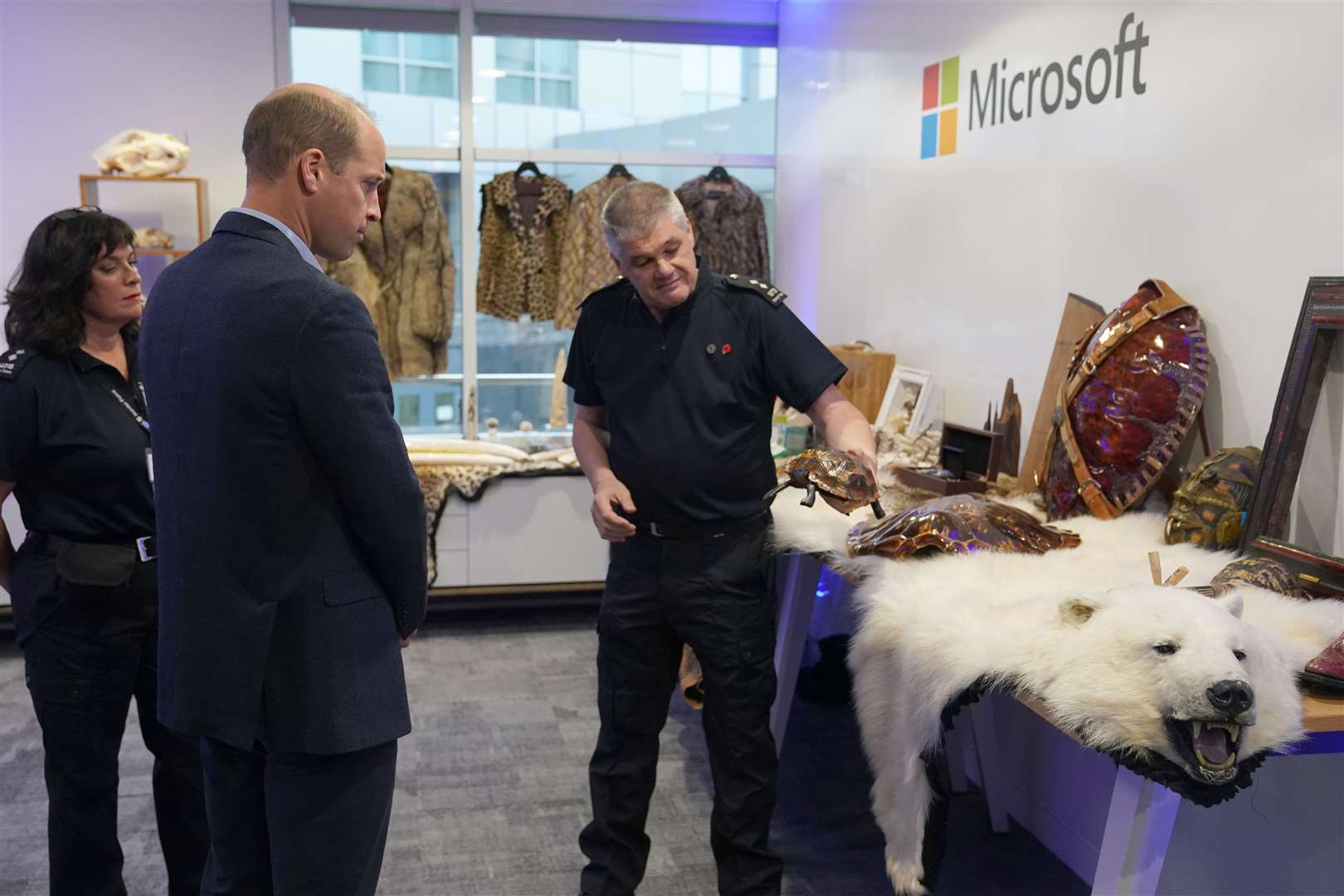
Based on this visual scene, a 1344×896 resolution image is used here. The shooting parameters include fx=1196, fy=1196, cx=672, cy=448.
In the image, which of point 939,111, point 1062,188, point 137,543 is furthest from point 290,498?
point 939,111

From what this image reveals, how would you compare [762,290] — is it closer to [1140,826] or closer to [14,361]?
[1140,826]

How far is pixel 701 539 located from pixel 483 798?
4.00 ft

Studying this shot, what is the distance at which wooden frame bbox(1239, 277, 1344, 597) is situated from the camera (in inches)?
88.5

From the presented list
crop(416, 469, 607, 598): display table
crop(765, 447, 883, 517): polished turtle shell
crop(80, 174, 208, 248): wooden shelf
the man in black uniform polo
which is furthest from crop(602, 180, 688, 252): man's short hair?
crop(80, 174, 208, 248): wooden shelf

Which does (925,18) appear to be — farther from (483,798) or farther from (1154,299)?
(483,798)

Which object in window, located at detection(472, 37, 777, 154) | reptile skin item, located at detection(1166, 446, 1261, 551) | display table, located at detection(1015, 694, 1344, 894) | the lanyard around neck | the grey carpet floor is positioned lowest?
the grey carpet floor

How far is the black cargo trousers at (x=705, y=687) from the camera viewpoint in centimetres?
263

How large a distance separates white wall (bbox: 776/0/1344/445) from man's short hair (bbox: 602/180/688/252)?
1.19m

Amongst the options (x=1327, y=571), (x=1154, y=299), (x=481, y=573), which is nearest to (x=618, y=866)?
(x=1327, y=571)

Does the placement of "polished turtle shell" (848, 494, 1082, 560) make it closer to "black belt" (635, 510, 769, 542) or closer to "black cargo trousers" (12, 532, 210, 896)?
"black belt" (635, 510, 769, 542)

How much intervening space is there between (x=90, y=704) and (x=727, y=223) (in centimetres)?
383

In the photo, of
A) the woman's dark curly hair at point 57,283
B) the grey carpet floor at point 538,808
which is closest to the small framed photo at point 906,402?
the grey carpet floor at point 538,808

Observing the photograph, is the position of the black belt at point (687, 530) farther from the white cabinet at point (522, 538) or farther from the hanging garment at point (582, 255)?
the hanging garment at point (582, 255)

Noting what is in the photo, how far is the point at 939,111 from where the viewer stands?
394 cm
